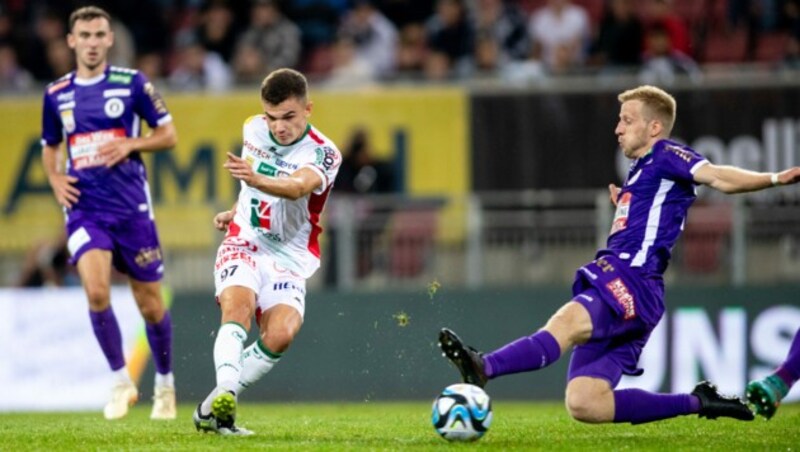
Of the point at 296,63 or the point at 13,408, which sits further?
the point at 296,63

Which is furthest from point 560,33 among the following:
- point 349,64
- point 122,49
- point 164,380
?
point 164,380

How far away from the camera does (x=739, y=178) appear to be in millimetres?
8867

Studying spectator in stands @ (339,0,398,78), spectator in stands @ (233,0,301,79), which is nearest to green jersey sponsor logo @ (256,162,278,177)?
spectator in stands @ (233,0,301,79)

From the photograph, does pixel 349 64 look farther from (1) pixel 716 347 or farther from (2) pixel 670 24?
(1) pixel 716 347

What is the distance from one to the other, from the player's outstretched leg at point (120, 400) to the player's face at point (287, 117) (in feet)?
10.5

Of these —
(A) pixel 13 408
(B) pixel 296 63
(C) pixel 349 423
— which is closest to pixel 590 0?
(B) pixel 296 63

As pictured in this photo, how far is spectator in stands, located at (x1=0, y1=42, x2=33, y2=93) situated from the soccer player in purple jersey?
12.2m

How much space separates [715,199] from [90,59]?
8.09 metres

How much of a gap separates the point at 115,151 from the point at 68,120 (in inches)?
19.1

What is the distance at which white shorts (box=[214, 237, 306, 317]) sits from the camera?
31.4ft

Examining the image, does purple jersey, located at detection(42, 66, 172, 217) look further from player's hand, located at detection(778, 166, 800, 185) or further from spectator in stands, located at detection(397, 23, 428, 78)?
spectator in stands, located at detection(397, 23, 428, 78)

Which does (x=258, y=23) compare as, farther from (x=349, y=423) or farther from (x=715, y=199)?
(x=349, y=423)

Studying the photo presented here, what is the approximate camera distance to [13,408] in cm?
1653

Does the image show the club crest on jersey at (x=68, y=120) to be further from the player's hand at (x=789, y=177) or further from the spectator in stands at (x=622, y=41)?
the spectator in stands at (x=622, y=41)
